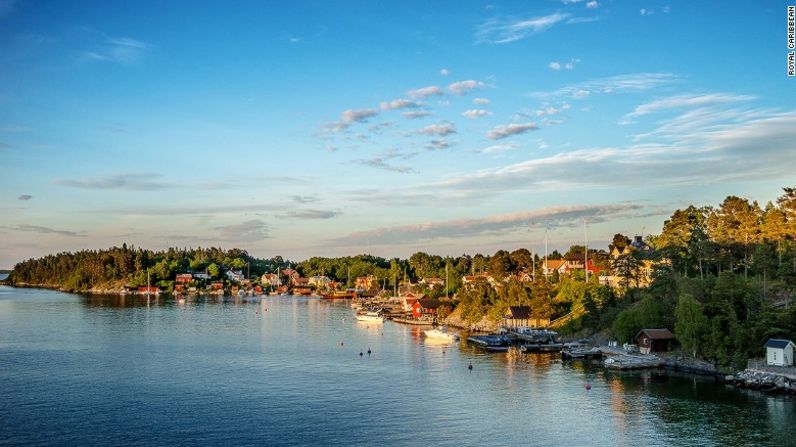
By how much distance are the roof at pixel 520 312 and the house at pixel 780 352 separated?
35.5m

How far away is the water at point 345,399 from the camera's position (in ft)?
111

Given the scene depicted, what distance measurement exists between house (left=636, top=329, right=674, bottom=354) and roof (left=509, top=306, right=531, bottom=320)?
76.4 feet

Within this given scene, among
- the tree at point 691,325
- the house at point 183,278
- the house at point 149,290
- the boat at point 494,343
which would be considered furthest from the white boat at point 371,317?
the house at point 183,278

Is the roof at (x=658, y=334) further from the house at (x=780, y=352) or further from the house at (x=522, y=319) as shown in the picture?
the house at (x=522, y=319)

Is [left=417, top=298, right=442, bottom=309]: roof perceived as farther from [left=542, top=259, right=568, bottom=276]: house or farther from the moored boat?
the moored boat

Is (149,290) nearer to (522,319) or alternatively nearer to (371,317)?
(371,317)

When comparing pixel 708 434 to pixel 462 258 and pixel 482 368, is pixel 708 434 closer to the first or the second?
pixel 482 368

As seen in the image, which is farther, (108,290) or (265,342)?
(108,290)

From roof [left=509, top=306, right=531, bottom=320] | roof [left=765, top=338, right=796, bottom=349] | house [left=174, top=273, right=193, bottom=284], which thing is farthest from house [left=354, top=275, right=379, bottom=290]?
roof [left=765, top=338, right=796, bottom=349]

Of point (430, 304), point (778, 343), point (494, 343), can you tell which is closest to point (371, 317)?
point (430, 304)

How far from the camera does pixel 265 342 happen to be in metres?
72.4

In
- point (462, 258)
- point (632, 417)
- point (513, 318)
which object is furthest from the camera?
point (462, 258)

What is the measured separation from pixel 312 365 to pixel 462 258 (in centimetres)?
12796

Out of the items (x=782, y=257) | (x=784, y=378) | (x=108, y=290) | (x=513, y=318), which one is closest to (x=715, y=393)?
(x=784, y=378)
